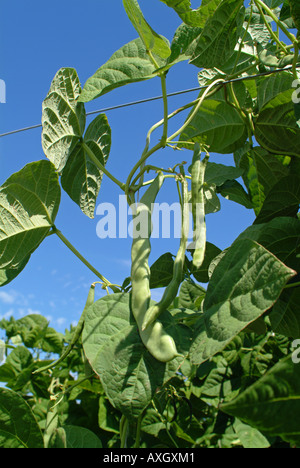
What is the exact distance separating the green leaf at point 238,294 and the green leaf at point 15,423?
1.71ft

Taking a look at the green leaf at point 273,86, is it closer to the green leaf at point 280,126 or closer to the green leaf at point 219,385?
the green leaf at point 280,126

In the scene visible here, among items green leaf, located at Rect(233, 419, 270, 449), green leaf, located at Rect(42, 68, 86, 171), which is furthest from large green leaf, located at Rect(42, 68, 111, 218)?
green leaf, located at Rect(233, 419, 270, 449)

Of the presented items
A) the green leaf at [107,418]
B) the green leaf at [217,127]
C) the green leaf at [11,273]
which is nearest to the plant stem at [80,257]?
the green leaf at [11,273]

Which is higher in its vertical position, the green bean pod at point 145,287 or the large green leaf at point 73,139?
the large green leaf at point 73,139

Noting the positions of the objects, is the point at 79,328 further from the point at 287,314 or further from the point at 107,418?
the point at 107,418

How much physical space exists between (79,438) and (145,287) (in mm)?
578

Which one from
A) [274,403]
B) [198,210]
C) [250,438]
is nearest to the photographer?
[274,403]

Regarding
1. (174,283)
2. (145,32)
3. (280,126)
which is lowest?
(174,283)

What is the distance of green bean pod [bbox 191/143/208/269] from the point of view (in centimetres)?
78

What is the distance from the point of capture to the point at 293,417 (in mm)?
449

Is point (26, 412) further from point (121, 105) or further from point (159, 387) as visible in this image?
point (121, 105)

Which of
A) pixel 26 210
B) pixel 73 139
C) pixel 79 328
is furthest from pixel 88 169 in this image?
pixel 79 328

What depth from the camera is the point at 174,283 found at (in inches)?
29.7

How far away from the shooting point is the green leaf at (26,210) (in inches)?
42.0
